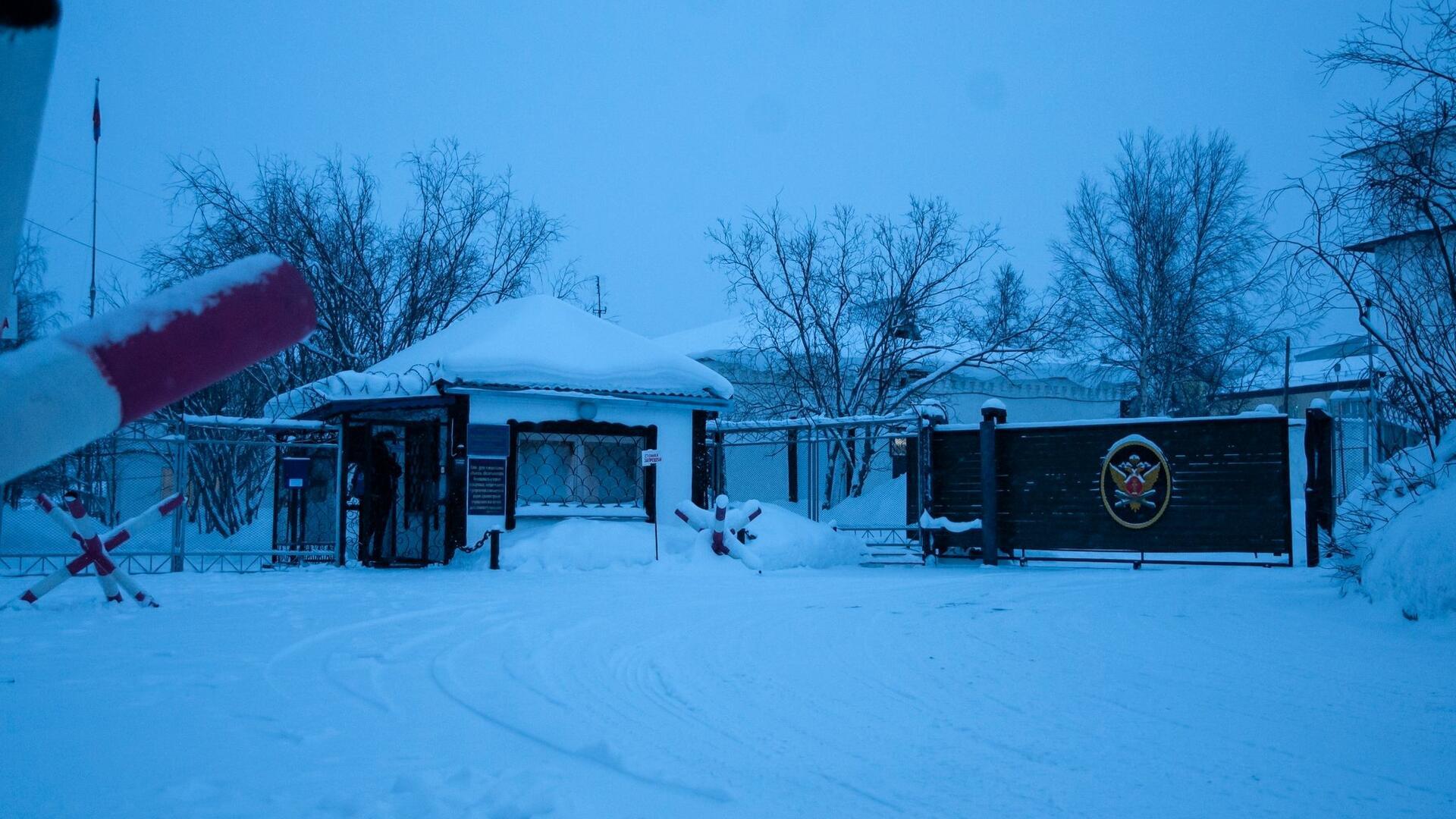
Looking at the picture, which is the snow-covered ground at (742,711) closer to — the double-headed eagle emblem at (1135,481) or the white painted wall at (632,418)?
the double-headed eagle emblem at (1135,481)

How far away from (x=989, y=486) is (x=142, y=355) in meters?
14.9

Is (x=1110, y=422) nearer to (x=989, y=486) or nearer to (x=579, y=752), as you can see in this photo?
(x=989, y=486)

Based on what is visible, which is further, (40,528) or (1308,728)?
(40,528)

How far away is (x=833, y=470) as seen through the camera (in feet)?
84.7

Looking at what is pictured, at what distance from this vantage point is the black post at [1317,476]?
43.4 ft

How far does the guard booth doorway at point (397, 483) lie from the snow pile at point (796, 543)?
4730 millimetres

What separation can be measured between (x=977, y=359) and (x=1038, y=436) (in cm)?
1104

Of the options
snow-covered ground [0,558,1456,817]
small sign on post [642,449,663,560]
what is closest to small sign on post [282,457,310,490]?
small sign on post [642,449,663,560]

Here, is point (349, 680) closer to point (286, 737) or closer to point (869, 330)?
point (286, 737)

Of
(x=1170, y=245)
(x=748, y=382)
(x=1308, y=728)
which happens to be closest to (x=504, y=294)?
(x=748, y=382)

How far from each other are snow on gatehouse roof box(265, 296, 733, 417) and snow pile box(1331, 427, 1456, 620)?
9846 mm

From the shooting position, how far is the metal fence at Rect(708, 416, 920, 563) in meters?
17.6

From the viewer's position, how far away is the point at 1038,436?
49.7 ft

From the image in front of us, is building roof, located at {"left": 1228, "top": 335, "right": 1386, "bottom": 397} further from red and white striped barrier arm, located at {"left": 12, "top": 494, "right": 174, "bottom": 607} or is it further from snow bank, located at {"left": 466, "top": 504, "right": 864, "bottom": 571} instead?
red and white striped barrier arm, located at {"left": 12, "top": 494, "right": 174, "bottom": 607}
